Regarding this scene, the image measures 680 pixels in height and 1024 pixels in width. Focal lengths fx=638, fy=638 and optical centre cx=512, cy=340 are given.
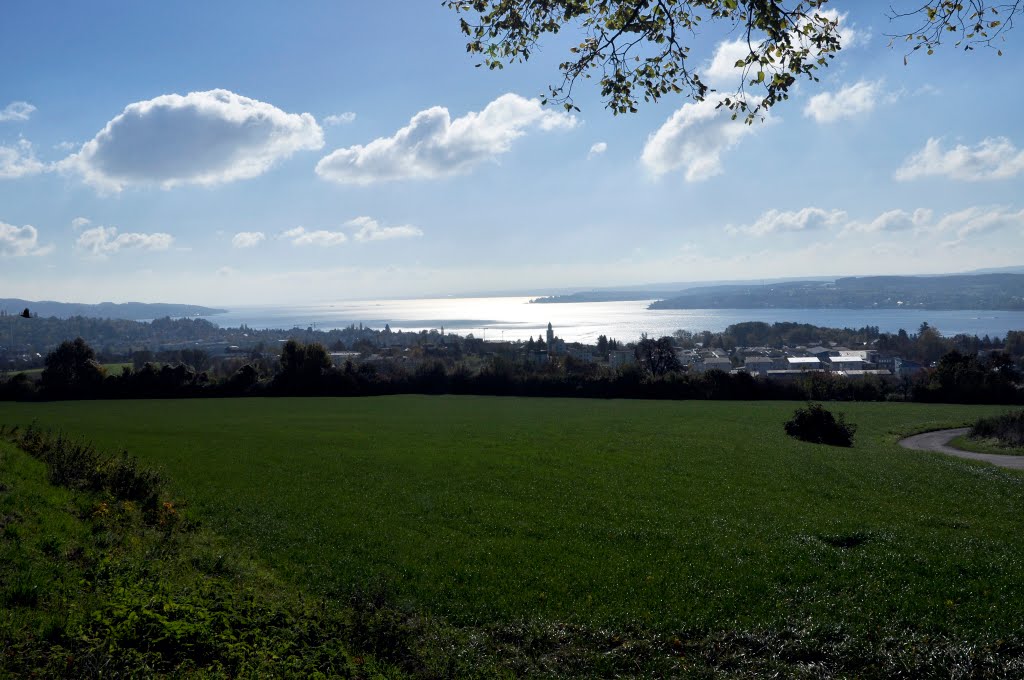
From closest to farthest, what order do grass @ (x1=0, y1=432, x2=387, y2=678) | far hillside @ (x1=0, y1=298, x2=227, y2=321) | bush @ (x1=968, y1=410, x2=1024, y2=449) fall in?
grass @ (x1=0, y1=432, x2=387, y2=678)
bush @ (x1=968, y1=410, x2=1024, y2=449)
far hillside @ (x1=0, y1=298, x2=227, y2=321)

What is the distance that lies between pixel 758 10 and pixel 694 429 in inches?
954

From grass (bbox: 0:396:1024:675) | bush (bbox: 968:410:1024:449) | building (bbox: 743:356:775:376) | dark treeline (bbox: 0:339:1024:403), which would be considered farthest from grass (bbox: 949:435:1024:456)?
building (bbox: 743:356:775:376)

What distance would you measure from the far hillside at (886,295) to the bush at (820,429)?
12849 centimetres

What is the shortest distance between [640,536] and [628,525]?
2.24 ft

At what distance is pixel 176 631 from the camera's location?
18.0 feet

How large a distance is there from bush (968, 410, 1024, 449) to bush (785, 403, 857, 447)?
4948mm

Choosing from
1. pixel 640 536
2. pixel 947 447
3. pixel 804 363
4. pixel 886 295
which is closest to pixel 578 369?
pixel 804 363

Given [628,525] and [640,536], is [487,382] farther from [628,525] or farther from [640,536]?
[640,536]

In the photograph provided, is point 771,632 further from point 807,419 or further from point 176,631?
point 807,419

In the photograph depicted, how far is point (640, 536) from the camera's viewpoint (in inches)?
409

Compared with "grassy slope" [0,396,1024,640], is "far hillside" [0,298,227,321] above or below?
above

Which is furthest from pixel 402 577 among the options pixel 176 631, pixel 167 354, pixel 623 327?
pixel 623 327

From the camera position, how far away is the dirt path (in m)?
20.8

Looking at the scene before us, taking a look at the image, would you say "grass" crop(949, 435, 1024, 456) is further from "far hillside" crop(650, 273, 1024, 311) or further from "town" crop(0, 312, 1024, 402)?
"far hillside" crop(650, 273, 1024, 311)
